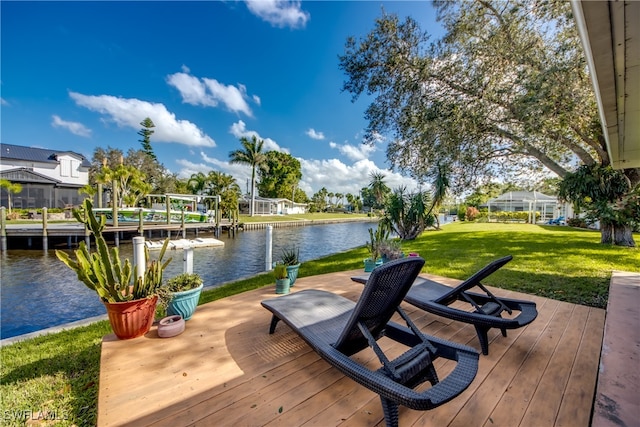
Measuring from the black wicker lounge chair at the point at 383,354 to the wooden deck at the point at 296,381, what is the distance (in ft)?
0.99

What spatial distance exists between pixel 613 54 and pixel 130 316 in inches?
174

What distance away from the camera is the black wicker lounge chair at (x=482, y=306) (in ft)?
7.80

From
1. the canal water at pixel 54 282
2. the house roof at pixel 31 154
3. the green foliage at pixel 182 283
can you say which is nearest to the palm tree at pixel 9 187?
the house roof at pixel 31 154

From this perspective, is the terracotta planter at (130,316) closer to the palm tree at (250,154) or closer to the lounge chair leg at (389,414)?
the lounge chair leg at (389,414)

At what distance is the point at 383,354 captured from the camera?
5.31ft

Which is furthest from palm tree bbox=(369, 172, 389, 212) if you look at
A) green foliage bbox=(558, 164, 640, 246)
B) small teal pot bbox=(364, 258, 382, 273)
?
small teal pot bbox=(364, 258, 382, 273)

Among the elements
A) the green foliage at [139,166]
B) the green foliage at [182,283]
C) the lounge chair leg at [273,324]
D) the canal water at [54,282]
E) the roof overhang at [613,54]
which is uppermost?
the green foliage at [139,166]

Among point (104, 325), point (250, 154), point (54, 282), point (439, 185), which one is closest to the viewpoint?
point (104, 325)

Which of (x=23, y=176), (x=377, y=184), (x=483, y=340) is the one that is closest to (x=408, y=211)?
(x=377, y=184)

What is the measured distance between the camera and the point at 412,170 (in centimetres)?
1081

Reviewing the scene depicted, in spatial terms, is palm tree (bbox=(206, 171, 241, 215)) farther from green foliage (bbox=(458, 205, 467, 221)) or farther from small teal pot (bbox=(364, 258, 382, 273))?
green foliage (bbox=(458, 205, 467, 221))

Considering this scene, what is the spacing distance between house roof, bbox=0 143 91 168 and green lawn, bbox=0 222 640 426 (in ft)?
117

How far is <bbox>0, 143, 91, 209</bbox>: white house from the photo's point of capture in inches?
936

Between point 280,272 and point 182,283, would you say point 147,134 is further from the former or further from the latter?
point 182,283
